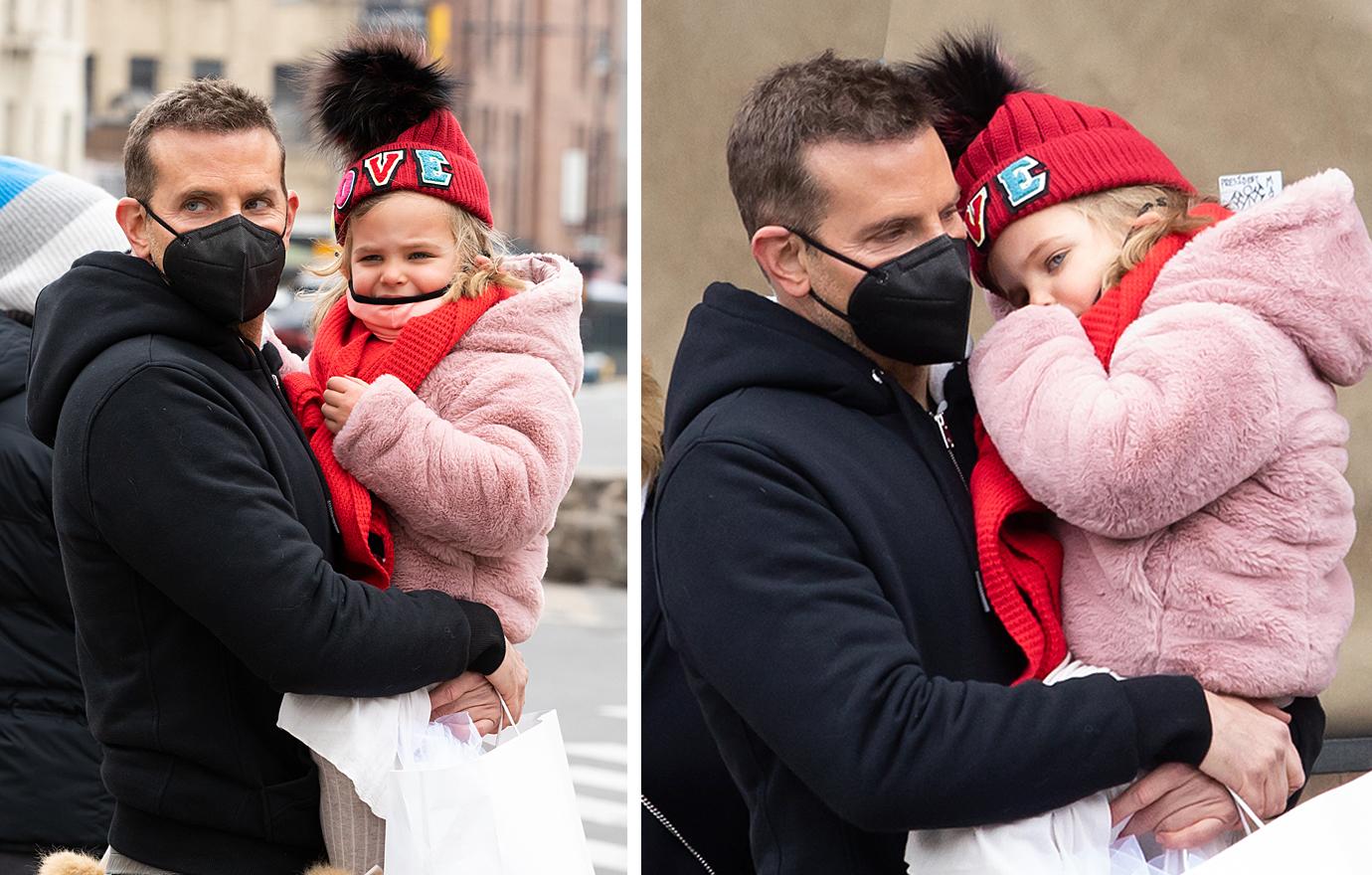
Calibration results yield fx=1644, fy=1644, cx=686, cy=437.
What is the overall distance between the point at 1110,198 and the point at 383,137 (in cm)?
118

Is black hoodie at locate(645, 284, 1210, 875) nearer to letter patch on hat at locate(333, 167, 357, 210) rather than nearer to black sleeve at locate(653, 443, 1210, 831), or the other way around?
black sleeve at locate(653, 443, 1210, 831)

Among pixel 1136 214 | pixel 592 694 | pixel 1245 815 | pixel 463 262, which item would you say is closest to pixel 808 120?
pixel 1136 214

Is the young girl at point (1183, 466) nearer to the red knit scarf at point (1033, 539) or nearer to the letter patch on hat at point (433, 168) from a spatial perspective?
the red knit scarf at point (1033, 539)

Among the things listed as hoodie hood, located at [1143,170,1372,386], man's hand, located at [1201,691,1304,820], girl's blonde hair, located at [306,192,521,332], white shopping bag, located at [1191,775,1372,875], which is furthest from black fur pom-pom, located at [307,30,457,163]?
white shopping bag, located at [1191,775,1372,875]

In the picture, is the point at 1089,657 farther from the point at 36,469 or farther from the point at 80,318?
the point at 36,469

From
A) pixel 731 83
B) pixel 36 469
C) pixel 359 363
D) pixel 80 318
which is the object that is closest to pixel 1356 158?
pixel 731 83

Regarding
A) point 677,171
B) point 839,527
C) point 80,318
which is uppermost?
point 677,171

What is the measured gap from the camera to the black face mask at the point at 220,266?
89.4 inches

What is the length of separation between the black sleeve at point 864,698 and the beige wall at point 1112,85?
36.2 inches

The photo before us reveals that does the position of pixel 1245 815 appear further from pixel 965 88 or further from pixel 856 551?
pixel 965 88

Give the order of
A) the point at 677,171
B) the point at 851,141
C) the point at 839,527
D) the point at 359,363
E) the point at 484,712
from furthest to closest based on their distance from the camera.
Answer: the point at 677,171 < the point at 359,363 < the point at 484,712 < the point at 851,141 < the point at 839,527

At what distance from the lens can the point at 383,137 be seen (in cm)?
270

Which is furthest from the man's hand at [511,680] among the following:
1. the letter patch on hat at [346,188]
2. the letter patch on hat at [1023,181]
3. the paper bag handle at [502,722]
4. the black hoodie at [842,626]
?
the letter patch on hat at [1023,181]

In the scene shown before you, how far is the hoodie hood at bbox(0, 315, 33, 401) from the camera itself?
3068 millimetres
